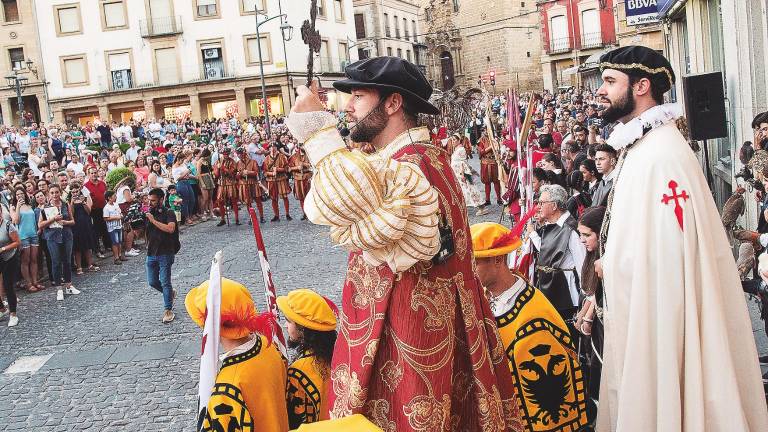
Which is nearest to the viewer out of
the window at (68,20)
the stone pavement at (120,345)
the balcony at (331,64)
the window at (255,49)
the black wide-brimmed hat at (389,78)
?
the black wide-brimmed hat at (389,78)

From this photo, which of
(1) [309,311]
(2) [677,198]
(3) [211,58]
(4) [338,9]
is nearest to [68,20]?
(3) [211,58]

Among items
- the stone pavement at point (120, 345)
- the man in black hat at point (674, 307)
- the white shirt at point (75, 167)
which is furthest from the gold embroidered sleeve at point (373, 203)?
the white shirt at point (75, 167)

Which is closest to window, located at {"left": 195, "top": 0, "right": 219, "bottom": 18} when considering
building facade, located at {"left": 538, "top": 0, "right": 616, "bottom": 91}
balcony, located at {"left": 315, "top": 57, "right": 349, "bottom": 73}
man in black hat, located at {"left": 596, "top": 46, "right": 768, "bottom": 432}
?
balcony, located at {"left": 315, "top": 57, "right": 349, "bottom": 73}

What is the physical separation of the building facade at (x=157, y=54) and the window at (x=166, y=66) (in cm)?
6

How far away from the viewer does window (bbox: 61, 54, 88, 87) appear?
165ft

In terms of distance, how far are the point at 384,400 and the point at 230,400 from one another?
3.49ft

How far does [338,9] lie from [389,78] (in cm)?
5547

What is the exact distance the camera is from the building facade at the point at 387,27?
65188 mm

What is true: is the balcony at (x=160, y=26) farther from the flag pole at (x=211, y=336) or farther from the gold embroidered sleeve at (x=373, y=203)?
the gold embroidered sleeve at (x=373, y=203)

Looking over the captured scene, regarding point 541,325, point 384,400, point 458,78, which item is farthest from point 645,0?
point 458,78

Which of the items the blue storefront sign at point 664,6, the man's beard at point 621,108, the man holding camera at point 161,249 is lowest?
the man holding camera at point 161,249

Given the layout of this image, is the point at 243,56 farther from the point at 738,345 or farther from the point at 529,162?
the point at 738,345

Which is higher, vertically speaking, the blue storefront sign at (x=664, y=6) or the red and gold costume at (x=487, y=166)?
the blue storefront sign at (x=664, y=6)

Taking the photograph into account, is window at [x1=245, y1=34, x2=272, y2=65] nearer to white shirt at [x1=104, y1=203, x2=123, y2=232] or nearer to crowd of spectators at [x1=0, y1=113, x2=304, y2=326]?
crowd of spectators at [x1=0, y1=113, x2=304, y2=326]
